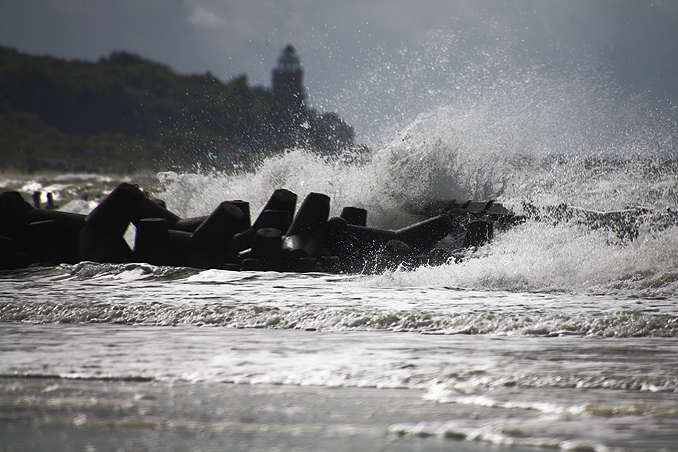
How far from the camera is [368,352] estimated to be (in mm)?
2564

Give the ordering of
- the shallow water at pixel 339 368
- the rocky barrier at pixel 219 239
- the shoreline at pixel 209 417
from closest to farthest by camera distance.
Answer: the shoreline at pixel 209 417 < the shallow water at pixel 339 368 < the rocky barrier at pixel 219 239

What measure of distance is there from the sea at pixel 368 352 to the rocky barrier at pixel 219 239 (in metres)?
0.46

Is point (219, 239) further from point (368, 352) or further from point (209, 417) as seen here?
point (209, 417)

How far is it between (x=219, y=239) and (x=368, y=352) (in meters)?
3.85

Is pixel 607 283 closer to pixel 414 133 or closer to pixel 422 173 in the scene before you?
pixel 422 173

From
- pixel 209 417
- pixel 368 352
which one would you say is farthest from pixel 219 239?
pixel 209 417

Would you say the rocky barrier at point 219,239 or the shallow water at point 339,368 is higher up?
the rocky barrier at point 219,239

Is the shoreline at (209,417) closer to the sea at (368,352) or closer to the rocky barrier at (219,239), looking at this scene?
the sea at (368,352)

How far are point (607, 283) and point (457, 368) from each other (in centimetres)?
255


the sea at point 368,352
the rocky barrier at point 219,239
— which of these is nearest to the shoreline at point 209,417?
the sea at point 368,352

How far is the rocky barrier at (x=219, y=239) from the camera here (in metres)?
5.91

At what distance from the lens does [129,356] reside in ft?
8.20

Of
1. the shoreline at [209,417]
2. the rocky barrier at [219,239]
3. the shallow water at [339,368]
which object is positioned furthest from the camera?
the rocky barrier at [219,239]

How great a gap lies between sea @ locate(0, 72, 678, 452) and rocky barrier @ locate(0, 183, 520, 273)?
46 centimetres
